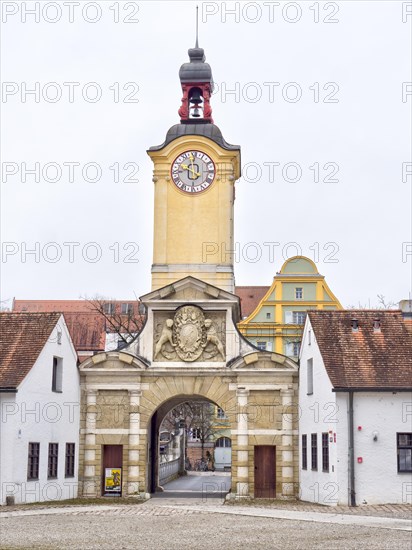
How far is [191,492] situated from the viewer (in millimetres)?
38938

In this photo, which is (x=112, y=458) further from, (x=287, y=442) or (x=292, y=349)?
(x=292, y=349)

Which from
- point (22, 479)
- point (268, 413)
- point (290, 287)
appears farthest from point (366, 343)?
point (290, 287)

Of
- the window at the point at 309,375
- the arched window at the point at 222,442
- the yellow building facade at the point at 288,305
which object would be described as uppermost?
the yellow building facade at the point at 288,305

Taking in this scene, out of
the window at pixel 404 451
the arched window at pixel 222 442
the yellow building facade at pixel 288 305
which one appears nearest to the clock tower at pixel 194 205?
the window at pixel 404 451

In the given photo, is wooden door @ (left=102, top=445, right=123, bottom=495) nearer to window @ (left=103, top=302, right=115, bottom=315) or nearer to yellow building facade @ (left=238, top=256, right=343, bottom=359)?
yellow building facade @ (left=238, top=256, right=343, bottom=359)

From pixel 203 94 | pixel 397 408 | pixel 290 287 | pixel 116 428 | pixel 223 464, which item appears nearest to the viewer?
pixel 397 408

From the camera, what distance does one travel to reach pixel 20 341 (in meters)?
33.7

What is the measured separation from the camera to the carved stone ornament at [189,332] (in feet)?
117

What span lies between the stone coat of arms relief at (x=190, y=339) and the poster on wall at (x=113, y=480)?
448cm

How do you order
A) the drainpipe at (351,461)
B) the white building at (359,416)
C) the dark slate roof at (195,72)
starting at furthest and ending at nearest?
the dark slate roof at (195,72) < the white building at (359,416) < the drainpipe at (351,461)

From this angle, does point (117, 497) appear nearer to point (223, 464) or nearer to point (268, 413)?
point (268, 413)

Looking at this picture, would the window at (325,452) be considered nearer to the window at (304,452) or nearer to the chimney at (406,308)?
the window at (304,452)

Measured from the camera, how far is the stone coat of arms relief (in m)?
35.6

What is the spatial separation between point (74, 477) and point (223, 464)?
119 feet
